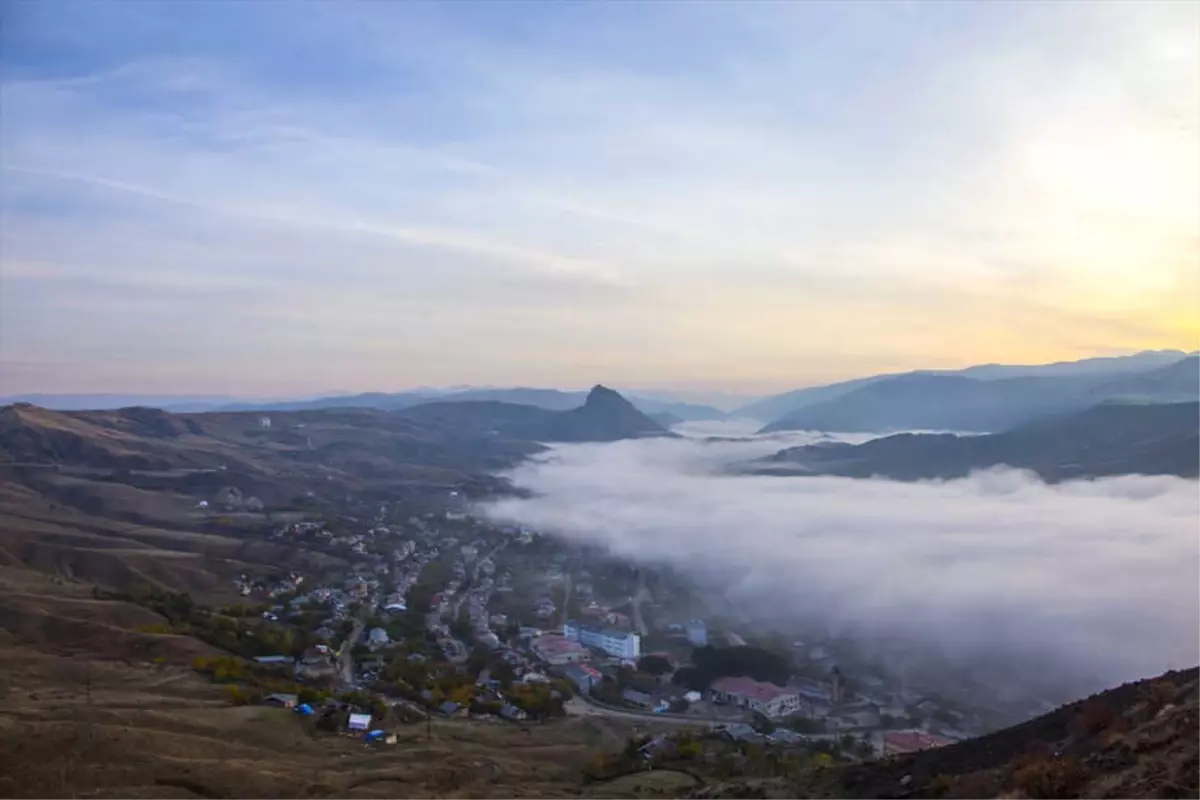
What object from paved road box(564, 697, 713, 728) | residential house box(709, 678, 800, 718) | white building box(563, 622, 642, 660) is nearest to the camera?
paved road box(564, 697, 713, 728)

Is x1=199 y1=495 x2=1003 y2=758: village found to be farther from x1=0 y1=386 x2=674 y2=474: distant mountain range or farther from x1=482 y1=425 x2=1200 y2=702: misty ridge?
x1=0 y1=386 x2=674 y2=474: distant mountain range

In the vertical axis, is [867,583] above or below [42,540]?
below

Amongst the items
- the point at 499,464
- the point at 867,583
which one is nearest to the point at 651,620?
the point at 867,583

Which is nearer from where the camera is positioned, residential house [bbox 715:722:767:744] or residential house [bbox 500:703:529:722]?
residential house [bbox 715:722:767:744]

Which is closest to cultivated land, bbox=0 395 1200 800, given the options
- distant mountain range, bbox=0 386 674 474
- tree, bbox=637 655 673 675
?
distant mountain range, bbox=0 386 674 474

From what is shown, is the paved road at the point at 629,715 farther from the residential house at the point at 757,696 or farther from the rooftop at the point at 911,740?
the rooftop at the point at 911,740

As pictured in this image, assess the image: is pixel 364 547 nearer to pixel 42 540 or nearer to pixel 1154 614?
pixel 42 540
